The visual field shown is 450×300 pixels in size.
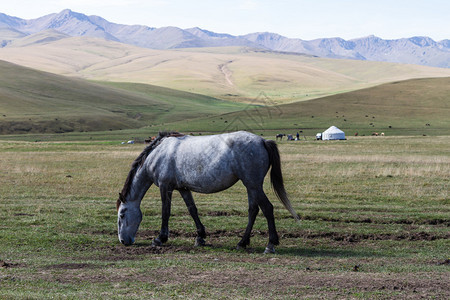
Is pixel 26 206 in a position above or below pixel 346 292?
below

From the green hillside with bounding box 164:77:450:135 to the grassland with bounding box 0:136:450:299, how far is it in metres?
53.4

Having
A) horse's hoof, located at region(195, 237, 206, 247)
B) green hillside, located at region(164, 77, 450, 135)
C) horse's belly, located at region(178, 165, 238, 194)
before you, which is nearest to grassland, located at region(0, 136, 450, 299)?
horse's hoof, located at region(195, 237, 206, 247)

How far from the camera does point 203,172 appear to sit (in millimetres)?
12336

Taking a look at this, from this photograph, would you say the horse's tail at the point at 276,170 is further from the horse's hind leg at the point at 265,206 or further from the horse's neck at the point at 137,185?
the horse's neck at the point at 137,185

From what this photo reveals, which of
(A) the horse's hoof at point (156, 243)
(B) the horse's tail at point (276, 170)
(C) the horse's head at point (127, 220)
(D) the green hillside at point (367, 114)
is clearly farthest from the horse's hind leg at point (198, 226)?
(D) the green hillside at point (367, 114)

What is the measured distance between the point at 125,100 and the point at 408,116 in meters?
77.0

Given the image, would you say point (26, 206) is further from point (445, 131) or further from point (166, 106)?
point (166, 106)

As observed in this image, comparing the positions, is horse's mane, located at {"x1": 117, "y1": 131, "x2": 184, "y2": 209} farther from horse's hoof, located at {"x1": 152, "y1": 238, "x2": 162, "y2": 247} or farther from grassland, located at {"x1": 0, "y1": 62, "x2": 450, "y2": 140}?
grassland, located at {"x1": 0, "y1": 62, "x2": 450, "y2": 140}

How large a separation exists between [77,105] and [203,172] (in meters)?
118

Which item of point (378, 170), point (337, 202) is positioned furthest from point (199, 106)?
point (337, 202)

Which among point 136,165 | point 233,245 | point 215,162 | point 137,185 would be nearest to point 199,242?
point 233,245

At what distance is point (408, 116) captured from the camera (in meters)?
100

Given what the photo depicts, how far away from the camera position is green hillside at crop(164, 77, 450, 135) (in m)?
87.2

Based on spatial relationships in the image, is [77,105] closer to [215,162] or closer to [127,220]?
[127,220]
